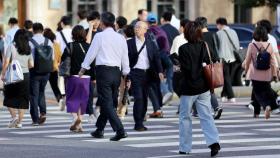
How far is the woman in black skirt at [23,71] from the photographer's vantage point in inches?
736

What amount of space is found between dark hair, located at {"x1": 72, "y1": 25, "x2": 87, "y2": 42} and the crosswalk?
1.48 m

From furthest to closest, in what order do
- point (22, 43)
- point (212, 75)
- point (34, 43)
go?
1. point (34, 43)
2. point (22, 43)
3. point (212, 75)

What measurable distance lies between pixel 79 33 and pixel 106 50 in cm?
197

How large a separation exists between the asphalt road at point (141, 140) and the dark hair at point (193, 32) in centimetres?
147

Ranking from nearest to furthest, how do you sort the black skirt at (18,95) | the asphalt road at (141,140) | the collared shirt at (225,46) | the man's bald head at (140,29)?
the asphalt road at (141,140) → the man's bald head at (140,29) → the black skirt at (18,95) → the collared shirt at (225,46)

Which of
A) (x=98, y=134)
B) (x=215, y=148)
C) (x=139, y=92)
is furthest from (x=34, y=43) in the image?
(x=215, y=148)

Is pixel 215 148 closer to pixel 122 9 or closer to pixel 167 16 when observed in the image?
pixel 167 16

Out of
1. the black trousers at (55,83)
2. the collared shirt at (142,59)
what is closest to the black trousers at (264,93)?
the collared shirt at (142,59)

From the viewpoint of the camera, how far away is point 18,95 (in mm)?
18797

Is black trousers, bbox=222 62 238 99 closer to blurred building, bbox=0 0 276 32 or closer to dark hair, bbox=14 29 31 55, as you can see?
dark hair, bbox=14 29 31 55

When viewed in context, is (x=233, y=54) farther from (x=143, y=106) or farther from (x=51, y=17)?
(x=51, y=17)

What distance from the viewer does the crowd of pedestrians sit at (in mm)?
14320

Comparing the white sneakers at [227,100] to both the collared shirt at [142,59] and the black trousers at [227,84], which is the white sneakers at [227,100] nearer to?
the black trousers at [227,84]

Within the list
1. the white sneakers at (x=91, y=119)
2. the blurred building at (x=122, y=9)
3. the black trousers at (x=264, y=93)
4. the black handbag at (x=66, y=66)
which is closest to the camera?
the black handbag at (x=66, y=66)
